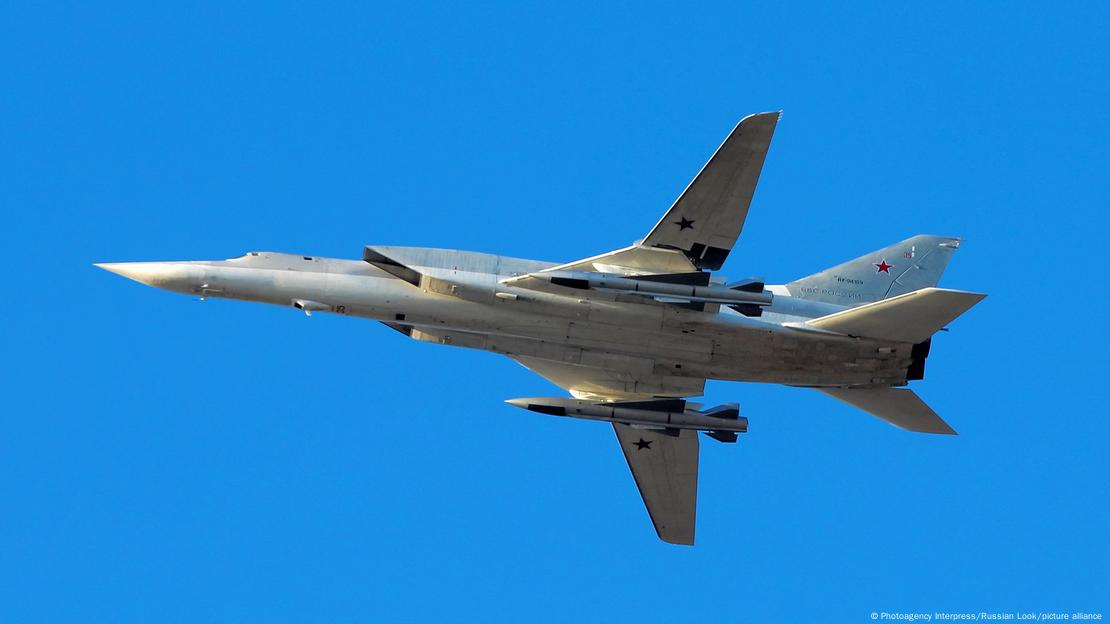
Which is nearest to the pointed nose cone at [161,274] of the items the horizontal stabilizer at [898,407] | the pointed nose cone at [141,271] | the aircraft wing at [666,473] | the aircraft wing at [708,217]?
the pointed nose cone at [141,271]

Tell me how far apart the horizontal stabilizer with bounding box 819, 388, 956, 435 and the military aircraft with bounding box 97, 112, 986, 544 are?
0.03 m

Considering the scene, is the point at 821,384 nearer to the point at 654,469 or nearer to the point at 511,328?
the point at 654,469

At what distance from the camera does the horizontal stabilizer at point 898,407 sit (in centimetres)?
3253

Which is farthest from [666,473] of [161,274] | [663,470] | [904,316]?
[161,274]

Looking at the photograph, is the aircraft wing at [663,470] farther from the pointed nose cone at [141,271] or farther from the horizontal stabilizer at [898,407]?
the pointed nose cone at [141,271]

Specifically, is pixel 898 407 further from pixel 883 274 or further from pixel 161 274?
pixel 161 274

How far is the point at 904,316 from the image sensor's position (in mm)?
30344

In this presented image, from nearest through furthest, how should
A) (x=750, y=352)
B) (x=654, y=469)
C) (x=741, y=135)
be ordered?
(x=741, y=135)
(x=750, y=352)
(x=654, y=469)

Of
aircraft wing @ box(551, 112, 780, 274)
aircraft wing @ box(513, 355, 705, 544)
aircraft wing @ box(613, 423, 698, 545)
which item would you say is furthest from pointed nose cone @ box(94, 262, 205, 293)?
aircraft wing @ box(613, 423, 698, 545)

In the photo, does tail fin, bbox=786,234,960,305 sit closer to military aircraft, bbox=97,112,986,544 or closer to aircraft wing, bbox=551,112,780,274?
military aircraft, bbox=97,112,986,544

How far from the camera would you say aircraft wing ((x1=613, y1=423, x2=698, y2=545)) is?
113 ft

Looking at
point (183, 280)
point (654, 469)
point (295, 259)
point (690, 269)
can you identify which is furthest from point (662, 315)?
point (183, 280)

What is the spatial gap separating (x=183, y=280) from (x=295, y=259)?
2429mm

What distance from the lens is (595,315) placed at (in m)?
30.2
